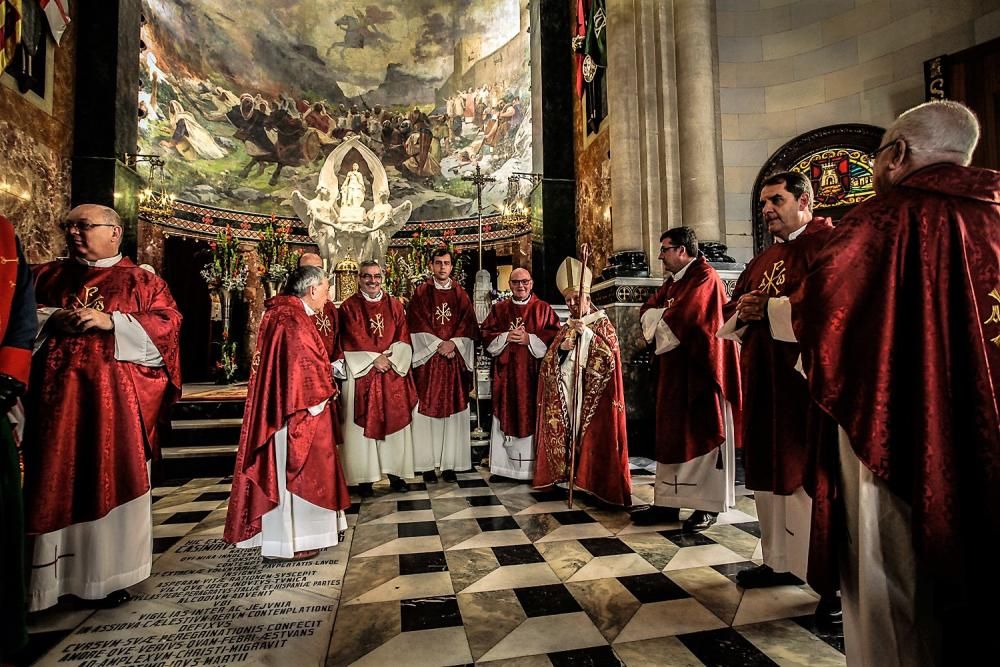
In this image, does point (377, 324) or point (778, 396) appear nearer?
point (778, 396)

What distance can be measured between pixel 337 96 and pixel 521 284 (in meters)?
14.9

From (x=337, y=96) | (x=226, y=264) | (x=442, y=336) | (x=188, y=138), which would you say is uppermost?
(x=337, y=96)

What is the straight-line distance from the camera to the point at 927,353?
1.44 metres

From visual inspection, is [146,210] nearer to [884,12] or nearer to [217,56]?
[217,56]

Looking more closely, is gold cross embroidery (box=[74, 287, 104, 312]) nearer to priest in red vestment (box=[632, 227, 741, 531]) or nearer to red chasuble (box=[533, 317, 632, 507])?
red chasuble (box=[533, 317, 632, 507])

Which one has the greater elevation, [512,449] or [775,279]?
[775,279]

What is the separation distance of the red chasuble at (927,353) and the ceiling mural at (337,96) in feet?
48.2

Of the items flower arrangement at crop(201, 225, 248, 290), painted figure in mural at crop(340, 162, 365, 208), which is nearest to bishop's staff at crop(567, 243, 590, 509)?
flower arrangement at crop(201, 225, 248, 290)

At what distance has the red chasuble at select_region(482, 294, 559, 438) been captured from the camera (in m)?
5.30

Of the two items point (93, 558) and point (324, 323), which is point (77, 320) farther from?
point (324, 323)

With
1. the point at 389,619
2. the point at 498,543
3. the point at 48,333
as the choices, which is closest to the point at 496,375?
the point at 498,543

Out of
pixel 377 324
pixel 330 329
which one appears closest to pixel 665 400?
pixel 377 324

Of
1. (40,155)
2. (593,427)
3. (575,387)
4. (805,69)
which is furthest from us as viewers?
(40,155)

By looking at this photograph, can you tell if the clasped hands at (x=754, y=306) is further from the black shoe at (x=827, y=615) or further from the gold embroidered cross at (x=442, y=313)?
the gold embroidered cross at (x=442, y=313)
